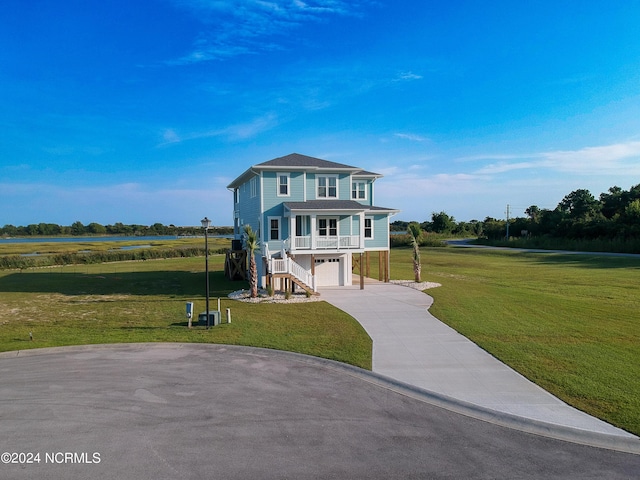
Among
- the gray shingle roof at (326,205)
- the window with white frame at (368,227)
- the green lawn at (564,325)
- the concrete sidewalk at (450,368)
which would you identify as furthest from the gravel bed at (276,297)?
the gray shingle roof at (326,205)

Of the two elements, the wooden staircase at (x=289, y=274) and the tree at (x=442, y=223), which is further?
the tree at (x=442, y=223)

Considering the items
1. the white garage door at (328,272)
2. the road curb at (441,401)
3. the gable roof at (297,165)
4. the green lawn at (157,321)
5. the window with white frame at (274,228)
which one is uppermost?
the gable roof at (297,165)

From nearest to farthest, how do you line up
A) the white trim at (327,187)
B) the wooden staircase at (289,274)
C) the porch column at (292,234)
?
the wooden staircase at (289,274) → the porch column at (292,234) → the white trim at (327,187)

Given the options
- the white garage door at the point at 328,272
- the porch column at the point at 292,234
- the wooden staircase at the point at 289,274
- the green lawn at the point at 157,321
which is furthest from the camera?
the white garage door at the point at 328,272

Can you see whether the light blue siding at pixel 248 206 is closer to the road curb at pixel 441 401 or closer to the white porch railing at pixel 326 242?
the white porch railing at pixel 326 242

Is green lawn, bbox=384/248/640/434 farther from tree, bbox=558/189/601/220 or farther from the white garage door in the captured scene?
tree, bbox=558/189/601/220

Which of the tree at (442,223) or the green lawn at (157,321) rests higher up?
the tree at (442,223)

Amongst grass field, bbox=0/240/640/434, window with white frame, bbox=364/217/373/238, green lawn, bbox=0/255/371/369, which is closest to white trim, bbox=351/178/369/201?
window with white frame, bbox=364/217/373/238

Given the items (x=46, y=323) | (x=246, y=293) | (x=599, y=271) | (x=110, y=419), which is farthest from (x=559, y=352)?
(x=599, y=271)
